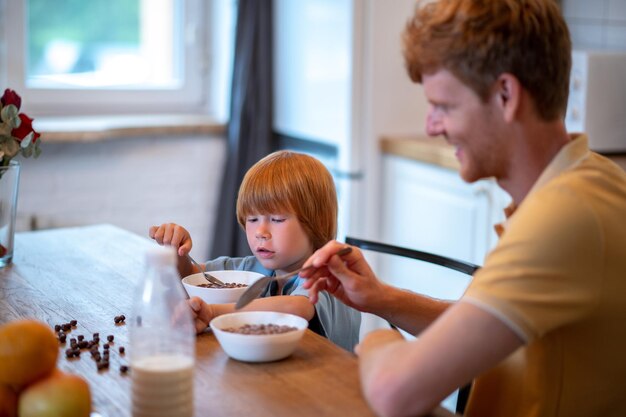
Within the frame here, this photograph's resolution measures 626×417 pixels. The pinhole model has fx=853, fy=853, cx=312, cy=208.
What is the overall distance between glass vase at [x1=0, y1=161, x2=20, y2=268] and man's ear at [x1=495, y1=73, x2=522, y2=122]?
1154mm

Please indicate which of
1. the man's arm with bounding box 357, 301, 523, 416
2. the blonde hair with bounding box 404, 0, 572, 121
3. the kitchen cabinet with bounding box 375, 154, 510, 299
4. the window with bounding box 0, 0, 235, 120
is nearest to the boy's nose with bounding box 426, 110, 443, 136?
the blonde hair with bounding box 404, 0, 572, 121

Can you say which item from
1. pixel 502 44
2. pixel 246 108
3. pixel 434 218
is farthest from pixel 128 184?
pixel 502 44

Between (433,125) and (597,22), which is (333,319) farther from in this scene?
(597,22)

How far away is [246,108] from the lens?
137 inches

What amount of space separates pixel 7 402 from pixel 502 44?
75cm

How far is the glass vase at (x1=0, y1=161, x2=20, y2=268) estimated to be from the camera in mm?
1843

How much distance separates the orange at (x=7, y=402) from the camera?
1011mm

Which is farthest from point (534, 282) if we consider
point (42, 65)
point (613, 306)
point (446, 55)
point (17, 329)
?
point (42, 65)

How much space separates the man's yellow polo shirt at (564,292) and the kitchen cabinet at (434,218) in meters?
1.37

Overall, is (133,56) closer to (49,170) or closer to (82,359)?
(49,170)

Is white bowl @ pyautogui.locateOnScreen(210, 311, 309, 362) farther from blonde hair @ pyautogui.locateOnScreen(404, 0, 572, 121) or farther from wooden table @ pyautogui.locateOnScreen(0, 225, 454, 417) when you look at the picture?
blonde hair @ pyautogui.locateOnScreen(404, 0, 572, 121)

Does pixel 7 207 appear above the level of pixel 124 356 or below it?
above

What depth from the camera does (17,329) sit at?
104cm

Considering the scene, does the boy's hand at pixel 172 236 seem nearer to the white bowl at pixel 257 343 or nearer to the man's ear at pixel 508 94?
the white bowl at pixel 257 343
